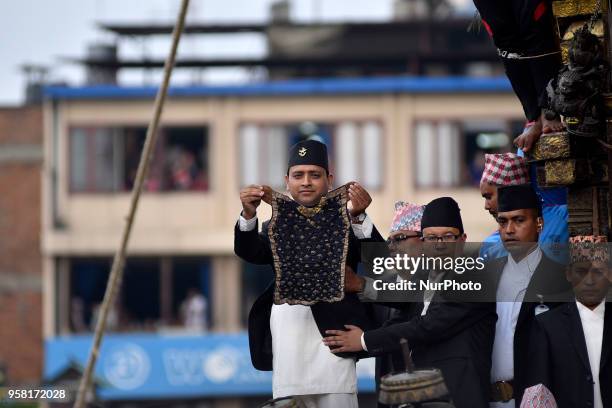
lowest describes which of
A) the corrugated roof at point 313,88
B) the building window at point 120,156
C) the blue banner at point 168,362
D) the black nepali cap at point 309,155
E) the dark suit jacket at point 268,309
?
the blue banner at point 168,362

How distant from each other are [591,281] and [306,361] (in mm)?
1413

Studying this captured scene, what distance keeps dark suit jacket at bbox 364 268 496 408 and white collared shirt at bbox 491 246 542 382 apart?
0.33ft

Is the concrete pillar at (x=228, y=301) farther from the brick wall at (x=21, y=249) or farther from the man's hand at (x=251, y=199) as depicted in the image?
the man's hand at (x=251, y=199)

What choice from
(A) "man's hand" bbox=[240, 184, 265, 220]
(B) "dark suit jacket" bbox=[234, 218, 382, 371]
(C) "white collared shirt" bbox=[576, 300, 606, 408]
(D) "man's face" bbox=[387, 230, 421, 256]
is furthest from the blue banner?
(C) "white collared shirt" bbox=[576, 300, 606, 408]

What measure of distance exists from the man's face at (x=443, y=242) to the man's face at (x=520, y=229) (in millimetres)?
258

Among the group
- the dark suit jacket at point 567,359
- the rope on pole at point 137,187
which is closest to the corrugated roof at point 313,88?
the rope on pole at point 137,187

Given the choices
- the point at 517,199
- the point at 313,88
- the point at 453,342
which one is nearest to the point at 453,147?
the point at 313,88

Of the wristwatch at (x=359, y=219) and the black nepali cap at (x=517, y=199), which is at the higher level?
the black nepali cap at (x=517, y=199)

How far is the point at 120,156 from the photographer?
40.6m

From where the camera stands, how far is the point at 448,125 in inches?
1581

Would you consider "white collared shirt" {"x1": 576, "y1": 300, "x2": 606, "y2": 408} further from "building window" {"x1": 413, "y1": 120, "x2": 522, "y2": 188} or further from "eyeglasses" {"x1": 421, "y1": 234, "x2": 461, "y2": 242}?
"building window" {"x1": 413, "y1": 120, "x2": 522, "y2": 188}

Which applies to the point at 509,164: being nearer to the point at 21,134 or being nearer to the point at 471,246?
the point at 471,246

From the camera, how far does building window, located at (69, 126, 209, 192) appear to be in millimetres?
40562

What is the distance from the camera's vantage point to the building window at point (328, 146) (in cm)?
4009
